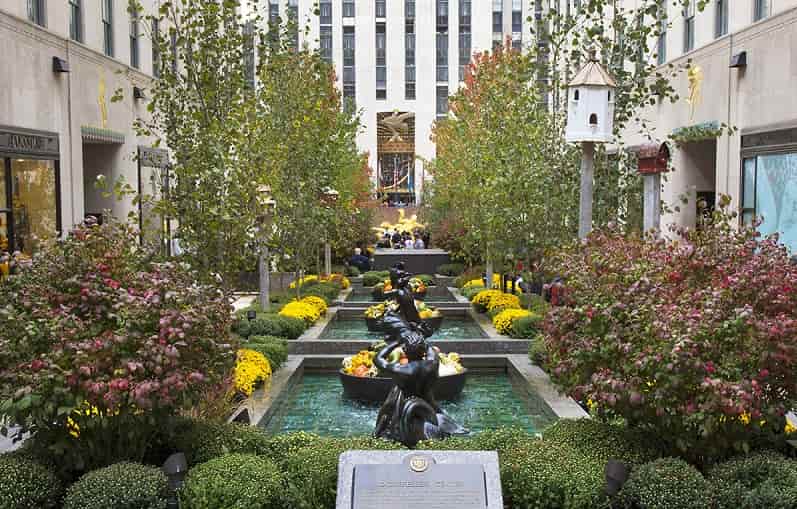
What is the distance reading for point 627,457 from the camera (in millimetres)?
8172

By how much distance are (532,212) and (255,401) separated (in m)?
8.56

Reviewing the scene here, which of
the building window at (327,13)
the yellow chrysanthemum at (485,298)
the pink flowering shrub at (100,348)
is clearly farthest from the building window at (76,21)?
the building window at (327,13)

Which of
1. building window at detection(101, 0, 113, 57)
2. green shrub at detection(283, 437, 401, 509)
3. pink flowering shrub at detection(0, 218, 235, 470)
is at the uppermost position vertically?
building window at detection(101, 0, 113, 57)

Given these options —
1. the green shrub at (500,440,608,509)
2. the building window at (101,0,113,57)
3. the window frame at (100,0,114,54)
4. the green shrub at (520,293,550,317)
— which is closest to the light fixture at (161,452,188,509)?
the green shrub at (500,440,608,509)

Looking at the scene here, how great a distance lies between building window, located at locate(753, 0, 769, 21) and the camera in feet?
69.5

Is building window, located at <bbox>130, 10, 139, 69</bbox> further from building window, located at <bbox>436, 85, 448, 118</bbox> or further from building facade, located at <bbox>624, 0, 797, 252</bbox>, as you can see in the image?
building window, located at <bbox>436, 85, 448, 118</bbox>

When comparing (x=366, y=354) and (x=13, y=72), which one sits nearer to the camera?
(x=366, y=354)

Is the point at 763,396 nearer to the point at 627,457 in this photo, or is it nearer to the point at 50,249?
the point at 627,457

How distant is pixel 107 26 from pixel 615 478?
2358 cm

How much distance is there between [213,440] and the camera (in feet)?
28.0

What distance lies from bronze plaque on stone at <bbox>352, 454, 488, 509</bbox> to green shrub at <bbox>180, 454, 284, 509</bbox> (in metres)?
0.87

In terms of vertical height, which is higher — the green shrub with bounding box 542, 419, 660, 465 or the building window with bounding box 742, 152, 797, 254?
the building window with bounding box 742, 152, 797, 254

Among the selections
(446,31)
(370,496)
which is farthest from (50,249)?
(446,31)

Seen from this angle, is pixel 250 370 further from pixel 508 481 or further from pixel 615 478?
pixel 615 478
